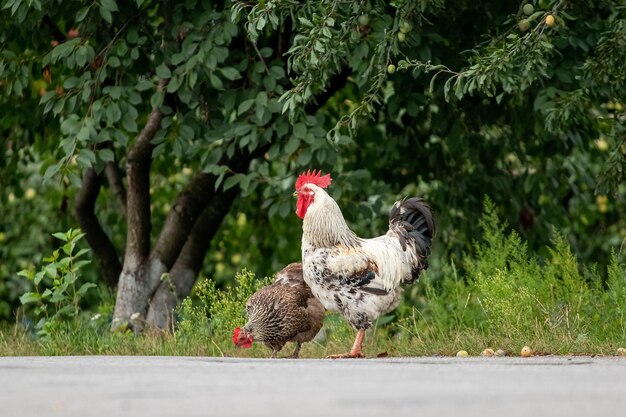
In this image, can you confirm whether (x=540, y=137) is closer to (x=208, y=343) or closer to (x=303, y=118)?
(x=303, y=118)

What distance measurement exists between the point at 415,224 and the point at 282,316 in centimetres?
133

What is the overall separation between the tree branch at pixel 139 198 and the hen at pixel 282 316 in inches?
133

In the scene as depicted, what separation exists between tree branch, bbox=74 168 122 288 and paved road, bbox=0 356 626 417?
6511mm

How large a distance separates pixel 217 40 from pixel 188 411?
585 cm

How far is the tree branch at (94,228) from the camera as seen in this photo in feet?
43.7

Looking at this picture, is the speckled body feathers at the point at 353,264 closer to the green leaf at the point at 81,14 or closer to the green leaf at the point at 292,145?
the green leaf at the point at 292,145

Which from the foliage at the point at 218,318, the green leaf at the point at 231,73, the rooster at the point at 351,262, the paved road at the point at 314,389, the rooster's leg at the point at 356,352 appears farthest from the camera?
the green leaf at the point at 231,73

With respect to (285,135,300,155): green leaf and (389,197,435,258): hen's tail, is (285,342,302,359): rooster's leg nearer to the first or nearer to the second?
(389,197,435,258): hen's tail

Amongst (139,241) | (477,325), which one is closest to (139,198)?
(139,241)

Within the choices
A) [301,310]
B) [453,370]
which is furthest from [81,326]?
[453,370]

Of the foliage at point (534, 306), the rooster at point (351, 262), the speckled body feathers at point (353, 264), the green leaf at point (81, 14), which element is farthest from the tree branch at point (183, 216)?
the speckled body feathers at point (353, 264)

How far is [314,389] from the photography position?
5117mm

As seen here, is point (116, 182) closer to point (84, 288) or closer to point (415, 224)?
point (84, 288)

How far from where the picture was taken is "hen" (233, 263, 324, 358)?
28.7 feet
